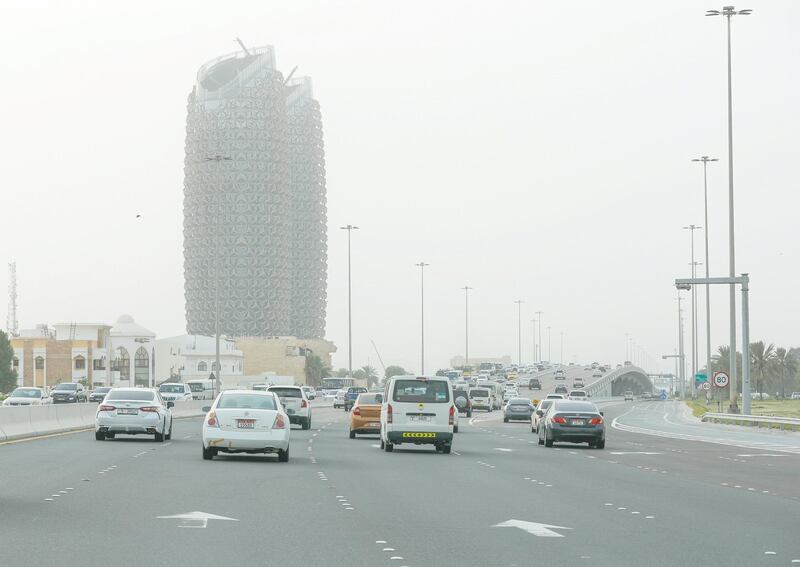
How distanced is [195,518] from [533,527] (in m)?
4.02

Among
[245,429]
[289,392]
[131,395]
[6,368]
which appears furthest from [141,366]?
[245,429]

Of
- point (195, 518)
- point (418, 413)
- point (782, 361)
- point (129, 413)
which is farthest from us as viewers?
point (782, 361)

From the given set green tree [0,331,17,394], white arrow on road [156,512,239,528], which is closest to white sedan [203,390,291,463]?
white arrow on road [156,512,239,528]

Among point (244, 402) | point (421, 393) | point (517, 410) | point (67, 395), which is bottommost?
point (517, 410)

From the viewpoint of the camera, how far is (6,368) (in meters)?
135

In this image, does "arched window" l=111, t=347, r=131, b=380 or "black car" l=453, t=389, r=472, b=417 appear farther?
"arched window" l=111, t=347, r=131, b=380

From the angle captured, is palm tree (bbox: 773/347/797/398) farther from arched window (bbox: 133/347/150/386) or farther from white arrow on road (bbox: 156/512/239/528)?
white arrow on road (bbox: 156/512/239/528)

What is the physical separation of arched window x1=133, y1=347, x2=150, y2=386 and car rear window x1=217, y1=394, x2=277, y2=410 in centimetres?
13350

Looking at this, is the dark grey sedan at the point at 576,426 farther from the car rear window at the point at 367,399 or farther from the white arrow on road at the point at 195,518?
the white arrow on road at the point at 195,518

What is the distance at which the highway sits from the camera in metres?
12.8

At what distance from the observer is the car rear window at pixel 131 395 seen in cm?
3769

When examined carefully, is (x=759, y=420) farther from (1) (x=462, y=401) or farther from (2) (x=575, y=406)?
(2) (x=575, y=406)

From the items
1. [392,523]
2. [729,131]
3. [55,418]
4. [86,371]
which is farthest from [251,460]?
[86,371]

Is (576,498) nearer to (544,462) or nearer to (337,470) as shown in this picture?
(337,470)
